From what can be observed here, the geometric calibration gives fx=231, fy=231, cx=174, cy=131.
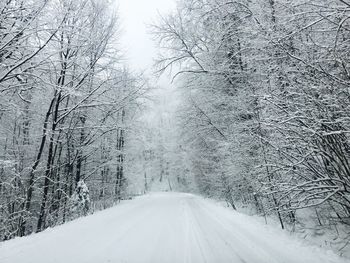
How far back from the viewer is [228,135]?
11.8 meters

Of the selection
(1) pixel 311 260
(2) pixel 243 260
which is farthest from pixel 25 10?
(1) pixel 311 260

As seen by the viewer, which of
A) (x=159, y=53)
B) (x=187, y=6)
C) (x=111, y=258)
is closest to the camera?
(x=111, y=258)

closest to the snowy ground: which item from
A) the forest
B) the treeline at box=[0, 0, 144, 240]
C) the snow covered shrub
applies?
the forest

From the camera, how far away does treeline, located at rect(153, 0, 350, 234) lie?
4477 millimetres

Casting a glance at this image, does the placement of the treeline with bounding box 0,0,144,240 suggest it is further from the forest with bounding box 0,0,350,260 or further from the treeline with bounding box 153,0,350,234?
the treeline with bounding box 153,0,350,234

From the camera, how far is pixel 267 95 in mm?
4844

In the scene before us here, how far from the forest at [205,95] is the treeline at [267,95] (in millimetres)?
51

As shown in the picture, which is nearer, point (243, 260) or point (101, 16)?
point (243, 260)

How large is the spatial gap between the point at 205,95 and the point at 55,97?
8082 millimetres

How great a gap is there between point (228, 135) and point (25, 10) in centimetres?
940

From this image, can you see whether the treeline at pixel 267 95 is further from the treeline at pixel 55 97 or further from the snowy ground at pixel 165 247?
the treeline at pixel 55 97

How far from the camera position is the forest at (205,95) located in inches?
186

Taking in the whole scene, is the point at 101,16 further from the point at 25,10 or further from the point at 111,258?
the point at 111,258

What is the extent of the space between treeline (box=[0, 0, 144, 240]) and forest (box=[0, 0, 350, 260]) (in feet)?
0.21
